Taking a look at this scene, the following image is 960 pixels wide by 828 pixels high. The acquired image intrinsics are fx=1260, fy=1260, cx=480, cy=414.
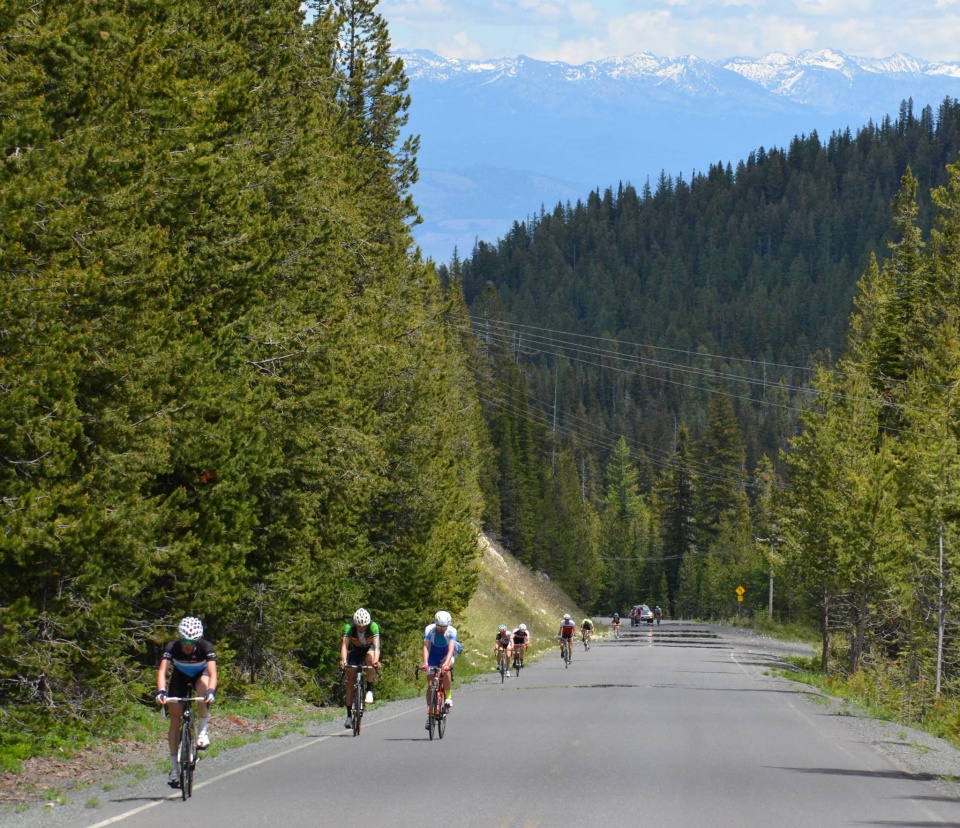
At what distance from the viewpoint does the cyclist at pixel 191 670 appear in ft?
40.6

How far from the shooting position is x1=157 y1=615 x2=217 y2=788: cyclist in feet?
40.6

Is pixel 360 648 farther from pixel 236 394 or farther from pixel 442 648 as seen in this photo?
pixel 236 394

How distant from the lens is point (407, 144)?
34.6 meters

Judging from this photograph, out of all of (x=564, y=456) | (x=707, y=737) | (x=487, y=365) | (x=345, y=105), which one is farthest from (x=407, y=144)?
(x=564, y=456)

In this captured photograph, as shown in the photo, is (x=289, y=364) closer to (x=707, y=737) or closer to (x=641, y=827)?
(x=707, y=737)

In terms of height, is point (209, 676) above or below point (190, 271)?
below

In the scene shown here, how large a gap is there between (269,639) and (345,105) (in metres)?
16.2

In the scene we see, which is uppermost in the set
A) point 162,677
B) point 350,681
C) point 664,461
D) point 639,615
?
point 664,461

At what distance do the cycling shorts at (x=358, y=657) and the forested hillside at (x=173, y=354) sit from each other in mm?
1988

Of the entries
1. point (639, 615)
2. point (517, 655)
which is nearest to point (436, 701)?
point (517, 655)

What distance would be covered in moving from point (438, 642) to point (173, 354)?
5.99 meters

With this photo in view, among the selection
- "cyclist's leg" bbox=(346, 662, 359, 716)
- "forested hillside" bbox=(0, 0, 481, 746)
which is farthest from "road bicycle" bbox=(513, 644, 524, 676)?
"cyclist's leg" bbox=(346, 662, 359, 716)

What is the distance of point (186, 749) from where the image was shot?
12.2 m

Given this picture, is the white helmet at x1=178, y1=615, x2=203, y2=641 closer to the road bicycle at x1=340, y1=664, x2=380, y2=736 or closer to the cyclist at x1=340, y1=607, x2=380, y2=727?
the cyclist at x1=340, y1=607, x2=380, y2=727
